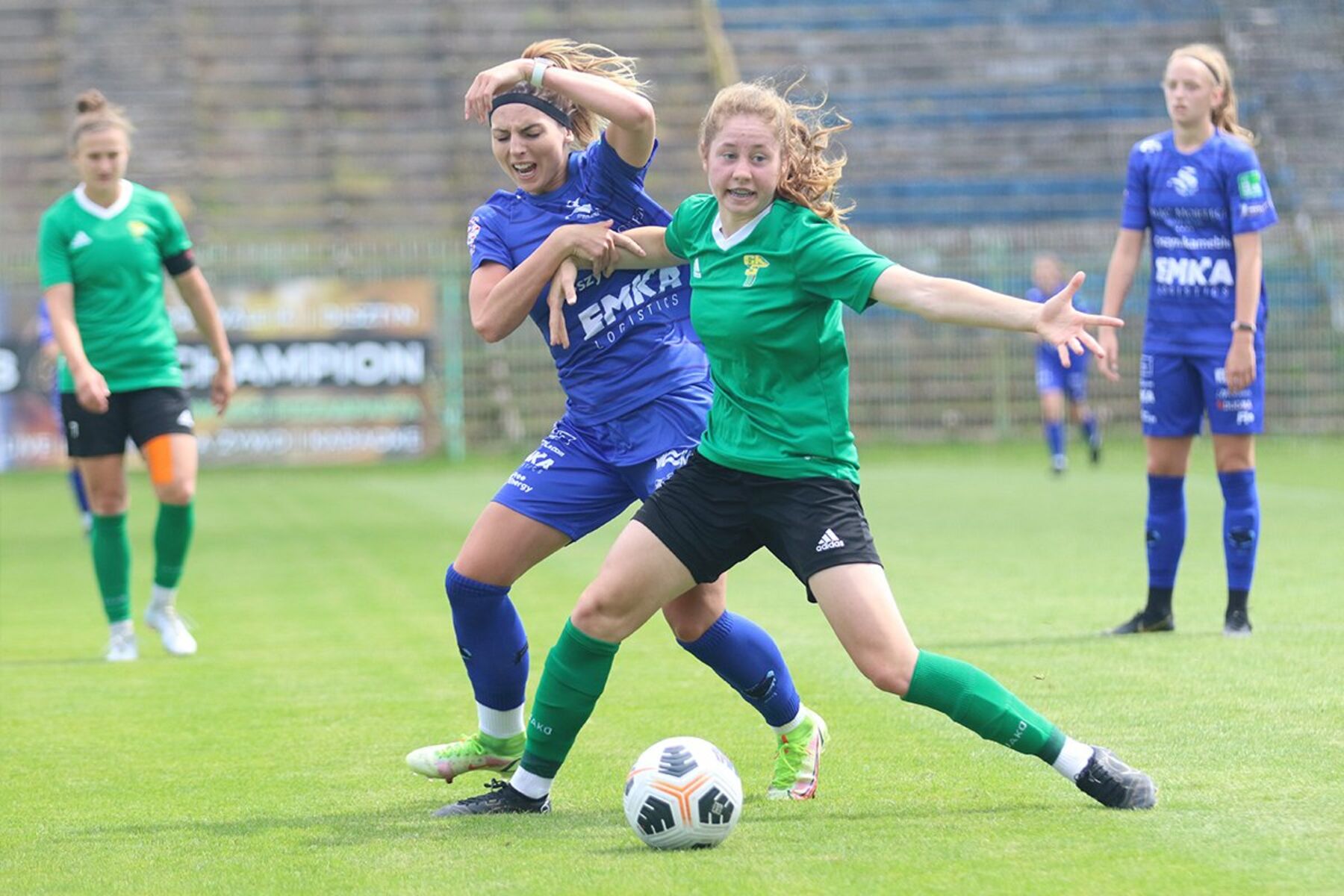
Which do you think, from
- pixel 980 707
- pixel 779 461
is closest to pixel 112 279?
pixel 779 461

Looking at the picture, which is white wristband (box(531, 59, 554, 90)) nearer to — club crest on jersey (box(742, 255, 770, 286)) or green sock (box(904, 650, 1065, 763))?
club crest on jersey (box(742, 255, 770, 286))

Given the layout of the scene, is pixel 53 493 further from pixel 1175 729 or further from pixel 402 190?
pixel 1175 729

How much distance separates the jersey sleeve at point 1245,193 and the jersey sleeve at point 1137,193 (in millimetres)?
341

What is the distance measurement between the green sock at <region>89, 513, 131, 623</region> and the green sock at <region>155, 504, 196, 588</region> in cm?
16

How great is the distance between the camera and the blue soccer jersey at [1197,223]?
26.6ft

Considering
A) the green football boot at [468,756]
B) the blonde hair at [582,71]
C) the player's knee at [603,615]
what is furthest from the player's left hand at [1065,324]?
the green football boot at [468,756]

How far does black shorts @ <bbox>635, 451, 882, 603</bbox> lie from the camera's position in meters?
4.93

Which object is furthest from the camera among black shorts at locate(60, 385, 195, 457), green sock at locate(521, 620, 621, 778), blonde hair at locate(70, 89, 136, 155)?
black shorts at locate(60, 385, 195, 457)

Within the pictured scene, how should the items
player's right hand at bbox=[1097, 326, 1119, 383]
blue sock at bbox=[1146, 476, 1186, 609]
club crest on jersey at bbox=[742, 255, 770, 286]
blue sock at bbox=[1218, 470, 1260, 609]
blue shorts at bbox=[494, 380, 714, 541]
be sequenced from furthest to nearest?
blue sock at bbox=[1146, 476, 1186, 609], blue sock at bbox=[1218, 470, 1260, 609], player's right hand at bbox=[1097, 326, 1119, 383], blue shorts at bbox=[494, 380, 714, 541], club crest on jersey at bbox=[742, 255, 770, 286]

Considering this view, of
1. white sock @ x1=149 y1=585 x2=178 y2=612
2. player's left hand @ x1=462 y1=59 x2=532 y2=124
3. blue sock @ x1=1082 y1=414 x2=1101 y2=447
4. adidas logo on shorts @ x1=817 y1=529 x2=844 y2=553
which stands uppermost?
player's left hand @ x1=462 y1=59 x2=532 y2=124

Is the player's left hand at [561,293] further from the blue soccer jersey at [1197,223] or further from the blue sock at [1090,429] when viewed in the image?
the blue sock at [1090,429]

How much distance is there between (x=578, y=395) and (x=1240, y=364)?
3.30 metres

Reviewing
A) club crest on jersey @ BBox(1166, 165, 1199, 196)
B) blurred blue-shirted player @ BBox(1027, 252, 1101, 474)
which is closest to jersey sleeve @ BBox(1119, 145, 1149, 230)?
club crest on jersey @ BBox(1166, 165, 1199, 196)

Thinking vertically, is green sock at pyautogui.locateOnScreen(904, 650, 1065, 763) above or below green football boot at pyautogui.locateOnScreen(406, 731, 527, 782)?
above
